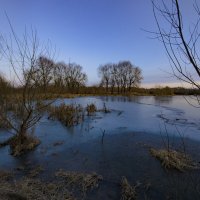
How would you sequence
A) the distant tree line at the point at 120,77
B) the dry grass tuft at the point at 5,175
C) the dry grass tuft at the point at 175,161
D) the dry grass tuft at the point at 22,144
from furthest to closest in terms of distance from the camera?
the distant tree line at the point at 120,77, the dry grass tuft at the point at 22,144, the dry grass tuft at the point at 175,161, the dry grass tuft at the point at 5,175

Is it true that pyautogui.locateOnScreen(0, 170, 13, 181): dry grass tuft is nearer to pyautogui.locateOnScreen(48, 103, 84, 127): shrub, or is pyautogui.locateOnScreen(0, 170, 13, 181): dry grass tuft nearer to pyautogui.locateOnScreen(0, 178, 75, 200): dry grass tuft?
pyautogui.locateOnScreen(0, 178, 75, 200): dry grass tuft

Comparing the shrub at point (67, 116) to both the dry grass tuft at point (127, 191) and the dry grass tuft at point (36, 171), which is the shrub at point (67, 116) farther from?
the dry grass tuft at point (127, 191)

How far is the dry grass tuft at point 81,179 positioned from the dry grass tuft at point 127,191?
734 mm

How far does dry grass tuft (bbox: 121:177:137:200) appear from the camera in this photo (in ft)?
17.7

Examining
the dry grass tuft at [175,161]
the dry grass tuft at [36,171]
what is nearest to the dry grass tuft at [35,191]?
the dry grass tuft at [36,171]

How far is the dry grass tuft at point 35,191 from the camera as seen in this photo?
4545 millimetres

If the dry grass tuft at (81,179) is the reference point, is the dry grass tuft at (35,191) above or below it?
above

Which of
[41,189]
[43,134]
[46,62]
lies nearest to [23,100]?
[46,62]

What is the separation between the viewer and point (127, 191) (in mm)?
5562

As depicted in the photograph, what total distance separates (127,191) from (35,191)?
2.23 meters

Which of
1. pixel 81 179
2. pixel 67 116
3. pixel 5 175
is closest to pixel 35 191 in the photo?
pixel 81 179

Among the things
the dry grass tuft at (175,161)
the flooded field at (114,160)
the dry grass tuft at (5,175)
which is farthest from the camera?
the dry grass tuft at (175,161)

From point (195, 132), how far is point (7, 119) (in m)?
9.98

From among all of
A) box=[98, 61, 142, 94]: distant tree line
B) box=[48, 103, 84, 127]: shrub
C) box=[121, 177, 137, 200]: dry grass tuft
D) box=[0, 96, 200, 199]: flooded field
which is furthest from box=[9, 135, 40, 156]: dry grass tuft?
box=[98, 61, 142, 94]: distant tree line
